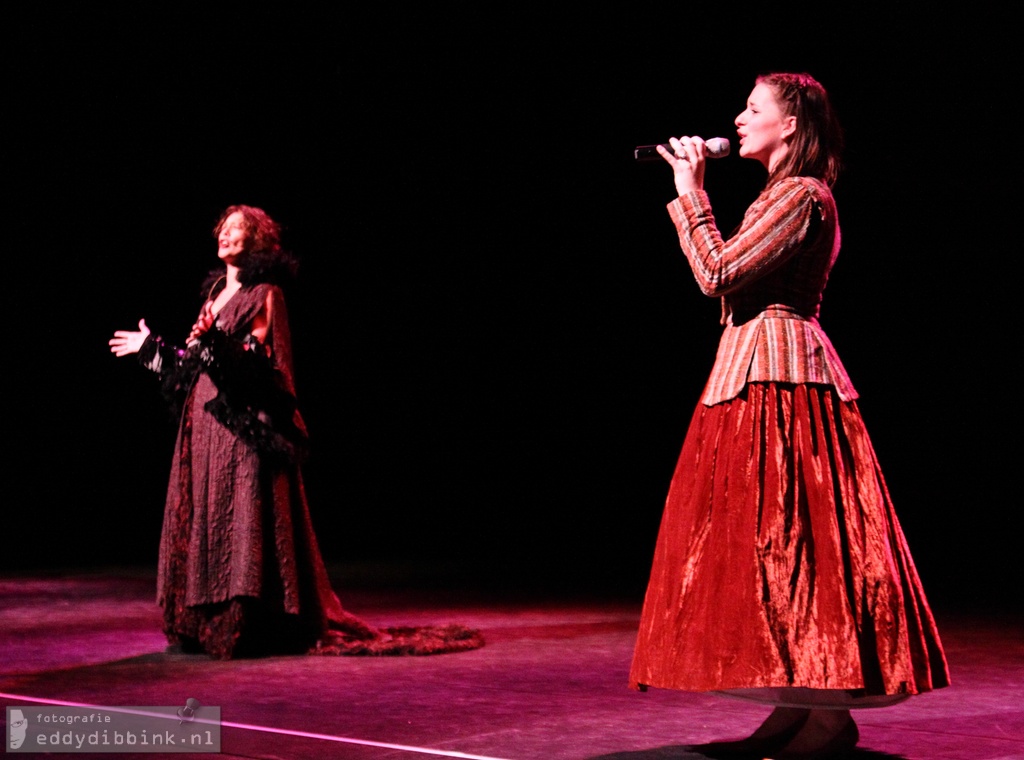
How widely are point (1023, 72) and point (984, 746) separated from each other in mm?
3555

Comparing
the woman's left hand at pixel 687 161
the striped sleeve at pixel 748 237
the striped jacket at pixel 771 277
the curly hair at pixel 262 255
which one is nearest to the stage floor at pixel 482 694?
the striped jacket at pixel 771 277

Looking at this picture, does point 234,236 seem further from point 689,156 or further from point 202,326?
point 689,156

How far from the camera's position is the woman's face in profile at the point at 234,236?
3922mm

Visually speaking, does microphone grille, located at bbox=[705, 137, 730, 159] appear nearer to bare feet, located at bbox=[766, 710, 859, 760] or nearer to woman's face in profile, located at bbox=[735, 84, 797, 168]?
woman's face in profile, located at bbox=[735, 84, 797, 168]

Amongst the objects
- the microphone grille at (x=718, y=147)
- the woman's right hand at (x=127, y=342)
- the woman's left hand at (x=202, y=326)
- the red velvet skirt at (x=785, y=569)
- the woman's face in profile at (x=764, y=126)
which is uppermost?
the woman's face in profile at (x=764, y=126)

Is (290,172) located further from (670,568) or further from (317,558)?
(670,568)

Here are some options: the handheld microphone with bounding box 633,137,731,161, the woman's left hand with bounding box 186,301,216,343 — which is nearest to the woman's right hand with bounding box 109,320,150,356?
the woman's left hand with bounding box 186,301,216,343

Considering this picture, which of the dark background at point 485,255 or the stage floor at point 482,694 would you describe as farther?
the dark background at point 485,255

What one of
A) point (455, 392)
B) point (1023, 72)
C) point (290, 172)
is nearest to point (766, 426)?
point (1023, 72)
